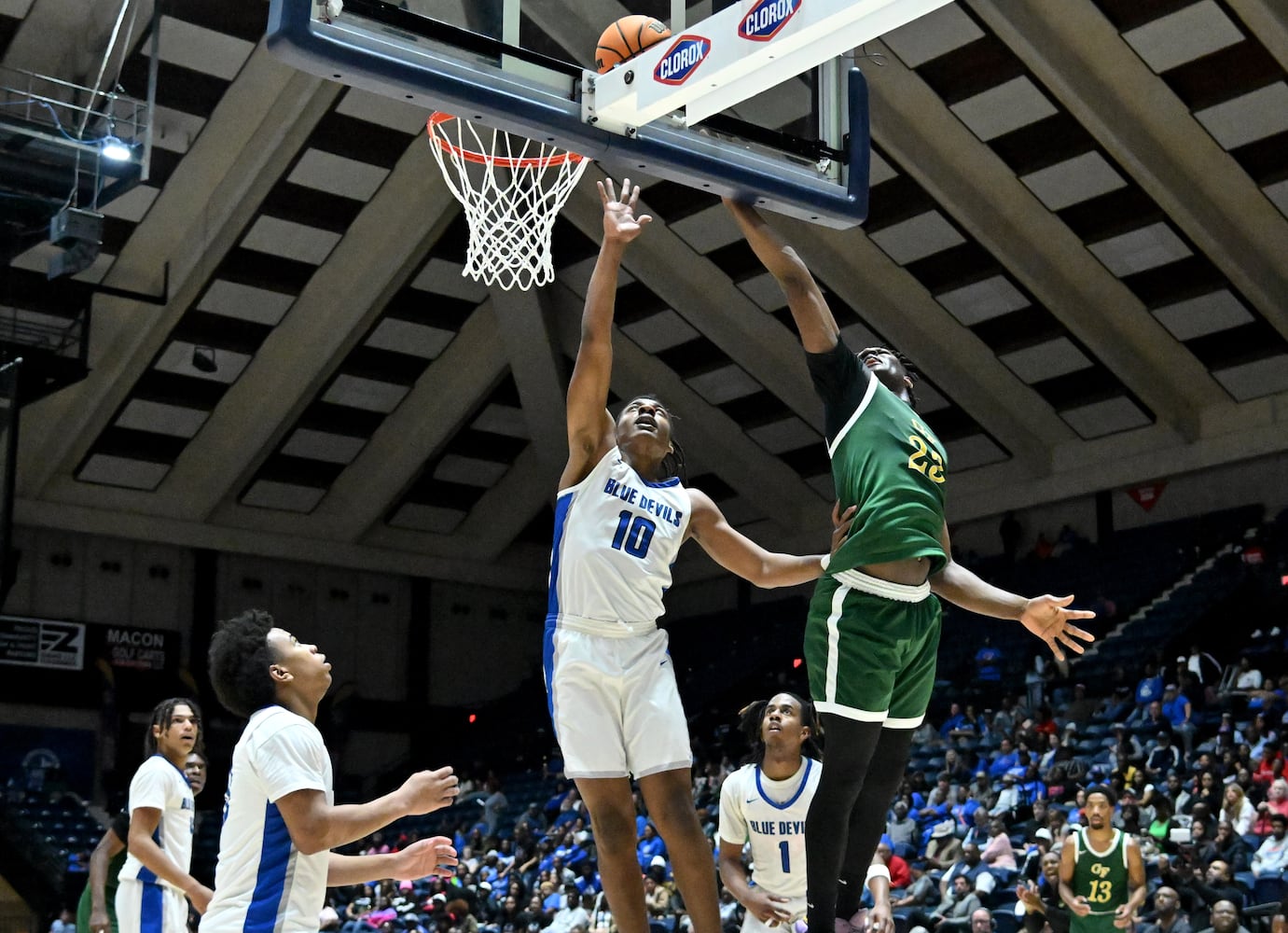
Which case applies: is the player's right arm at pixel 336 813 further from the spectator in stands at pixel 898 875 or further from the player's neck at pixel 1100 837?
the spectator in stands at pixel 898 875

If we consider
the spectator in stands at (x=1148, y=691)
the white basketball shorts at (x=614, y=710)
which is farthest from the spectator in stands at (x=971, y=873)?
the white basketball shorts at (x=614, y=710)

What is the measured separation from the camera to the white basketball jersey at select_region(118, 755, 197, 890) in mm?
7121

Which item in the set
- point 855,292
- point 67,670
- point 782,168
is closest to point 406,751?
point 67,670

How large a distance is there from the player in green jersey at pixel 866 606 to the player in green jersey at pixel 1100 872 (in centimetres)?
588

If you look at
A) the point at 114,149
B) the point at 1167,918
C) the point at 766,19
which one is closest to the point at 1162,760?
the point at 1167,918

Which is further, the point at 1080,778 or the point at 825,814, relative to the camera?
the point at 1080,778

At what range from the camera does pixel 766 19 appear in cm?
520

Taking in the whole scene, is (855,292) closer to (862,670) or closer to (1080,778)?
(1080,778)

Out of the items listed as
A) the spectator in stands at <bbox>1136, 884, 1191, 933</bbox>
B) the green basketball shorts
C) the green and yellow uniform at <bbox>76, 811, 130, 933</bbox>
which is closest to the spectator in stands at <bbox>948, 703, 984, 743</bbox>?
the spectator in stands at <bbox>1136, 884, 1191, 933</bbox>

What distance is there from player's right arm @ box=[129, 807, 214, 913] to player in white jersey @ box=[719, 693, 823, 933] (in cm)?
250

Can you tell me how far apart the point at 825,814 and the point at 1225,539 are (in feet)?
59.7

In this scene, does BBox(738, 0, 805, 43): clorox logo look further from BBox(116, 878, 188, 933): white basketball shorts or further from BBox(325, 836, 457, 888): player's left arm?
BBox(116, 878, 188, 933): white basketball shorts

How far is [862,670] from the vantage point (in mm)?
4664

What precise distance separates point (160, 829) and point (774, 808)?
2932 millimetres
